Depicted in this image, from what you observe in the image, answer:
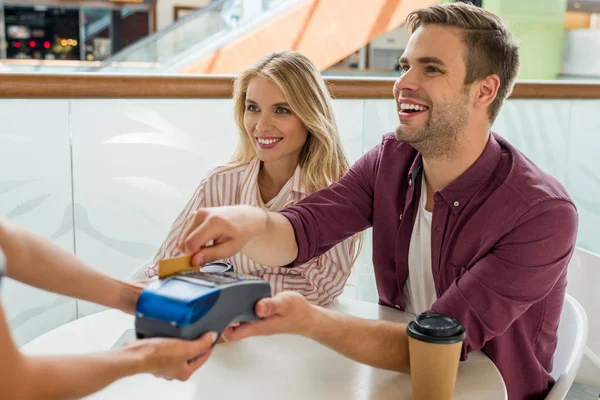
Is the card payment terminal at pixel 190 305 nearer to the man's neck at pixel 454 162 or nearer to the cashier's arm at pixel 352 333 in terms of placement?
the cashier's arm at pixel 352 333

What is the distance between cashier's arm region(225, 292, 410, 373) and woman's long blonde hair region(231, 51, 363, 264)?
0.63 m

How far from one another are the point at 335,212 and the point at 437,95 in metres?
0.37

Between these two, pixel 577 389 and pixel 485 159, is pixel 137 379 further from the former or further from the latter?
pixel 577 389

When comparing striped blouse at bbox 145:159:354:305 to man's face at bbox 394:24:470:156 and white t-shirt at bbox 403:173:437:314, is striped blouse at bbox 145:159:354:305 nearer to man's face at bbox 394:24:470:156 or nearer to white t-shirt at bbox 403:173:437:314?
white t-shirt at bbox 403:173:437:314

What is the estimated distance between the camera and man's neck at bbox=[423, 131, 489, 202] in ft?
5.16

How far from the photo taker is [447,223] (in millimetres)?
1524

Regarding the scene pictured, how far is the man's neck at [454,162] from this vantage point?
5.16 feet

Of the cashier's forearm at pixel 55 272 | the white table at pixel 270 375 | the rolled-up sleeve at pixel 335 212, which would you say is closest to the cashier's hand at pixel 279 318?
the white table at pixel 270 375

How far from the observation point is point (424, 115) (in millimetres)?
1575

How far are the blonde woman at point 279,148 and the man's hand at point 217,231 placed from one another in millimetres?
421

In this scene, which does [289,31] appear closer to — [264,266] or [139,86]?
[139,86]

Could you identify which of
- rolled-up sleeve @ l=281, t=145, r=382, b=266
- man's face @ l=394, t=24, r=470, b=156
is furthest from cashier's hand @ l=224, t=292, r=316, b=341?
man's face @ l=394, t=24, r=470, b=156

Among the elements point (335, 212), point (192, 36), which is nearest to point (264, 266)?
point (335, 212)

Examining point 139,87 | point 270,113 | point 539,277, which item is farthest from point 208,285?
point 139,87
